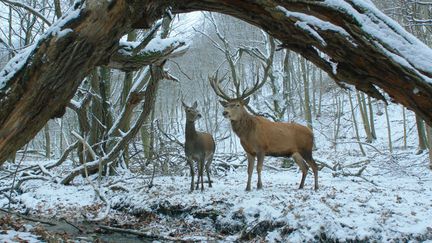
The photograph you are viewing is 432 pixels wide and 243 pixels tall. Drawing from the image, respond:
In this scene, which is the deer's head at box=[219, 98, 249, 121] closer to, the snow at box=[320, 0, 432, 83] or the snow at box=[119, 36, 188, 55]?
the snow at box=[119, 36, 188, 55]

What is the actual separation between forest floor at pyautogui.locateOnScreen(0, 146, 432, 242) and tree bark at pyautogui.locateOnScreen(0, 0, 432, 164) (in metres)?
2.28

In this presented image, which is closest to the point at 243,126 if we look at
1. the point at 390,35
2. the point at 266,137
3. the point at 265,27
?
the point at 266,137

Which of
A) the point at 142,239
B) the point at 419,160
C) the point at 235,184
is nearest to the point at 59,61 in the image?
the point at 142,239

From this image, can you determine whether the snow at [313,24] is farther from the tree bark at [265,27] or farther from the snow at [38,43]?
the snow at [38,43]

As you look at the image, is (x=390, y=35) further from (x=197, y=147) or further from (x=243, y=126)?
(x=197, y=147)

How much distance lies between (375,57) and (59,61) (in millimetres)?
2521

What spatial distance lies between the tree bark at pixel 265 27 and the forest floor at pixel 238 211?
7.47ft

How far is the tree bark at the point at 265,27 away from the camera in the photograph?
345 cm

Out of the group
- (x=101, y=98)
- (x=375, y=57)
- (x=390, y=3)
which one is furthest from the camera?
(x=390, y=3)

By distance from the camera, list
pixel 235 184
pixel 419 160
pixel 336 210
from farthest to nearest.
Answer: pixel 419 160 < pixel 235 184 < pixel 336 210

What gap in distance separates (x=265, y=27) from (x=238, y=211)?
3961mm

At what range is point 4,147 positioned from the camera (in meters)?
3.71

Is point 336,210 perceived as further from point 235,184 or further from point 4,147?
point 4,147

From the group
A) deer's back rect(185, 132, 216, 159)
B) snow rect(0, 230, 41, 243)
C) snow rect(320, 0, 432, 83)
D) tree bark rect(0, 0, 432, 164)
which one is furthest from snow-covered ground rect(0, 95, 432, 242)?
snow rect(320, 0, 432, 83)
